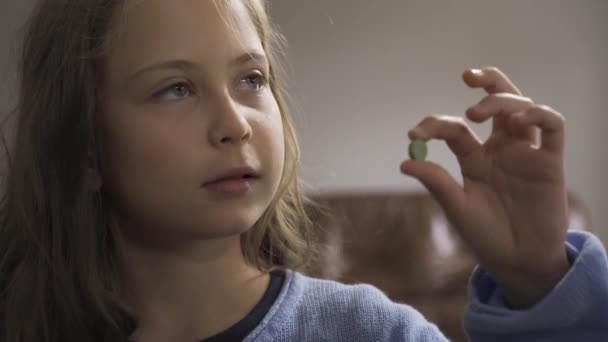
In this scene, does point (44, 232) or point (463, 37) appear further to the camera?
point (463, 37)

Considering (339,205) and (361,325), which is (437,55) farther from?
(361,325)

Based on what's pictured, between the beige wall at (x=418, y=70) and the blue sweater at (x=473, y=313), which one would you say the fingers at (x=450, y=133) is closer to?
the blue sweater at (x=473, y=313)

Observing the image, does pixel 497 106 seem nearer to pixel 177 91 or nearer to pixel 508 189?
pixel 508 189

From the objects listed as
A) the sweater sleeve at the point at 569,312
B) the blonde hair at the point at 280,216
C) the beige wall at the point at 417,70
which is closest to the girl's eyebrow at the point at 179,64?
the blonde hair at the point at 280,216

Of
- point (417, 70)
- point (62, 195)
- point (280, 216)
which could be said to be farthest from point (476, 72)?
point (417, 70)

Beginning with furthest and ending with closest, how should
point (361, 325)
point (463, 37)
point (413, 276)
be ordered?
point (463, 37), point (413, 276), point (361, 325)

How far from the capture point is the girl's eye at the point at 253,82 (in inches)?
33.4

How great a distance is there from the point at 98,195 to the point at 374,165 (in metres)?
1.48

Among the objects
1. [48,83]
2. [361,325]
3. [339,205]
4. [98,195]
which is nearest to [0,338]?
[98,195]

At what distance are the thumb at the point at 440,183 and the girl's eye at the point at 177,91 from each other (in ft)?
0.92

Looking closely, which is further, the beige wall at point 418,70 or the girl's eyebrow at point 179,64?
the beige wall at point 418,70

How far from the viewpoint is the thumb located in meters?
0.69

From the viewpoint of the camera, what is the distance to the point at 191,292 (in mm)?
909

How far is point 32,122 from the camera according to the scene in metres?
0.92
